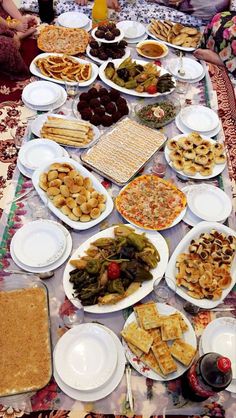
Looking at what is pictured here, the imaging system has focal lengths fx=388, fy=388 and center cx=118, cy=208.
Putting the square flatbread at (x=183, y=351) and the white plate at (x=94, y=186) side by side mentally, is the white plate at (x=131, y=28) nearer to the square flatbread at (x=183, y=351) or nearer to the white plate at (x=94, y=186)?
the white plate at (x=94, y=186)

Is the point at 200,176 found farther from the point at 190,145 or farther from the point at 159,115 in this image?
the point at 159,115

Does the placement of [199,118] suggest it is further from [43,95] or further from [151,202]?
[43,95]

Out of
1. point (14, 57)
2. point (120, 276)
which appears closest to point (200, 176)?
point (120, 276)

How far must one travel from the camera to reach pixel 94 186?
1735 mm

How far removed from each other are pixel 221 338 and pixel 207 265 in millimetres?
276

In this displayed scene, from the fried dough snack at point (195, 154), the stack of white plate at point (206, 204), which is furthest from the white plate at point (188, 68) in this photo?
the stack of white plate at point (206, 204)

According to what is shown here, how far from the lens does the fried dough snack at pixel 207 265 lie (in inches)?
56.4

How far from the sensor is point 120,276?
4.70 feet

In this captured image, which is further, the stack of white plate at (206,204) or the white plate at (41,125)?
the white plate at (41,125)

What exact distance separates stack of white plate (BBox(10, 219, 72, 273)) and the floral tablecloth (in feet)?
0.14

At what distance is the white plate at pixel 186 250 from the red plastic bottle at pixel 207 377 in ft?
0.90

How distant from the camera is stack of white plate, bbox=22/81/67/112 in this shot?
210 cm

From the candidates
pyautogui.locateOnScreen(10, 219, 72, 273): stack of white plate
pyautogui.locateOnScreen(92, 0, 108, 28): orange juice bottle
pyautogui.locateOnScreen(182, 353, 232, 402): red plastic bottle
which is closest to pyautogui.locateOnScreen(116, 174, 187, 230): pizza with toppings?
pyautogui.locateOnScreen(10, 219, 72, 273): stack of white plate

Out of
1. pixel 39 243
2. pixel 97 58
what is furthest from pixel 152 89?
pixel 39 243
